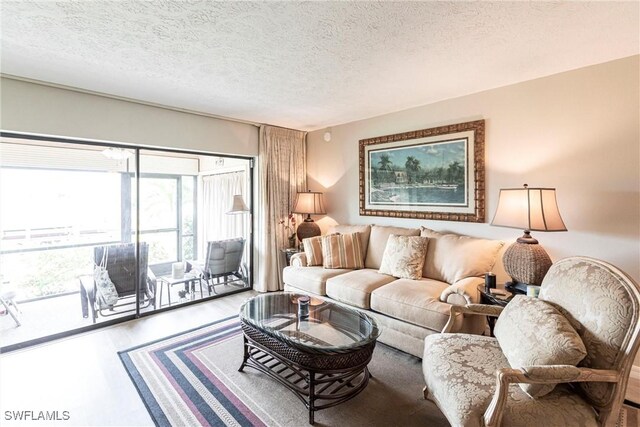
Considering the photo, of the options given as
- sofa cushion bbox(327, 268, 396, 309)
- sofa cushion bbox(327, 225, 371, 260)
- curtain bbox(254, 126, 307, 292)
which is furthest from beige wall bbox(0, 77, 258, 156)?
sofa cushion bbox(327, 268, 396, 309)

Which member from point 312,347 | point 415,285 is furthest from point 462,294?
point 312,347

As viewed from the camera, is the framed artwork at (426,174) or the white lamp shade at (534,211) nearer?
the white lamp shade at (534,211)

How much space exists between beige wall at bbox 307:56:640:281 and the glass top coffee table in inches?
69.0

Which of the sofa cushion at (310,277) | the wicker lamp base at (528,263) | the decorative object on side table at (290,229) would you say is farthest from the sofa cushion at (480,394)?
the decorative object on side table at (290,229)

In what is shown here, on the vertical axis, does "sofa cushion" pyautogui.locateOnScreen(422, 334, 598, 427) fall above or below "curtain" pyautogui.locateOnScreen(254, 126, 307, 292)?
below

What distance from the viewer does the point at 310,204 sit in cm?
427

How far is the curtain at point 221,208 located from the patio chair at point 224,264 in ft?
0.29

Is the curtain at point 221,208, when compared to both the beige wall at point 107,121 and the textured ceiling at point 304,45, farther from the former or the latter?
the textured ceiling at point 304,45

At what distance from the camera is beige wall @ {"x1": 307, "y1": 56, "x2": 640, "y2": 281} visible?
232 cm

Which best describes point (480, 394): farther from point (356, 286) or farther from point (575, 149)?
point (575, 149)

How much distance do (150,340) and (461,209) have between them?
339 cm

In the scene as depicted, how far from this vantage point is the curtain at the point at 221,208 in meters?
4.06

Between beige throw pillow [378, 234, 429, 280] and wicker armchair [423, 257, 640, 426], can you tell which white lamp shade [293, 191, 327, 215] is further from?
wicker armchair [423, 257, 640, 426]

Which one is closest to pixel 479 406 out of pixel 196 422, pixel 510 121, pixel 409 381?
pixel 409 381
